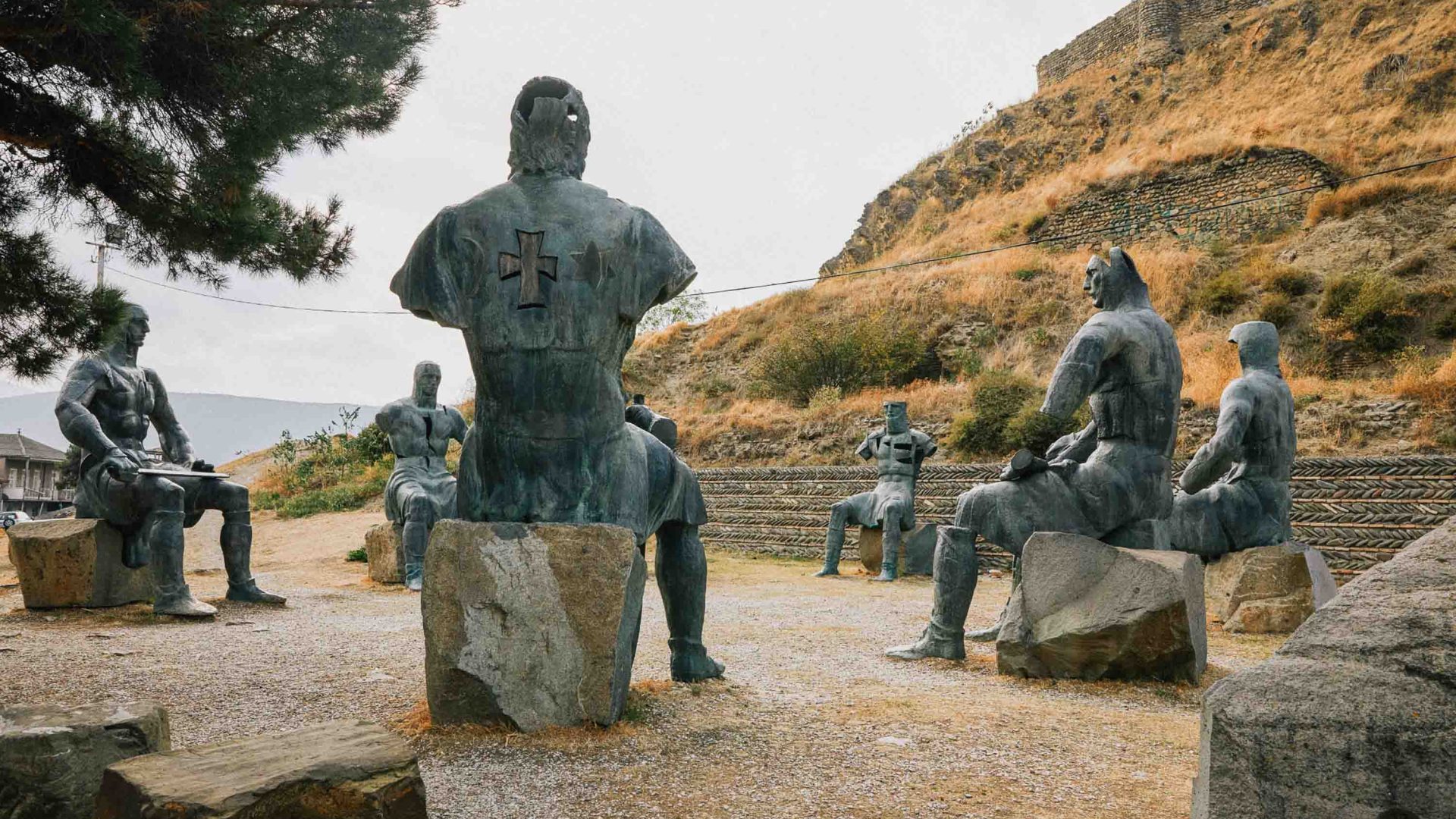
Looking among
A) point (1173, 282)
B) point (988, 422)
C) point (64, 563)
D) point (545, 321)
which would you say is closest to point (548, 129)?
point (545, 321)

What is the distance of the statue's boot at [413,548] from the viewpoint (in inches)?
366

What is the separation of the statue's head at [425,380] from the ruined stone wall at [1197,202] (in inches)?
915

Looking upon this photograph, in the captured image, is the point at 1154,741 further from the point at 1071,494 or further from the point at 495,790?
the point at 495,790

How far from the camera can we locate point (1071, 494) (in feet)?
16.0

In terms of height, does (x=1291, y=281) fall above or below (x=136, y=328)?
above

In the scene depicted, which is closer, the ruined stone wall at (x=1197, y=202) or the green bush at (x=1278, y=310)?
the green bush at (x=1278, y=310)

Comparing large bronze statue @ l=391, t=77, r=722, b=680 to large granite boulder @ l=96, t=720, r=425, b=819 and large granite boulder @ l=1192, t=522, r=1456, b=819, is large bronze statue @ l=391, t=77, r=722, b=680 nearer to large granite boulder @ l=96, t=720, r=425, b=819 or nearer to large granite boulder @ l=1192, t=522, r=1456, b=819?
large granite boulder @ l=96, t=720, r=425, b=819

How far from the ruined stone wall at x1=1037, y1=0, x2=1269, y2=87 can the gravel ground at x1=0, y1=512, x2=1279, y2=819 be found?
4185 centimetres

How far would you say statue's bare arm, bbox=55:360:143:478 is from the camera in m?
6.79

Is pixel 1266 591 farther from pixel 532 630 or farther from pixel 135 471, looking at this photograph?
pixel 135 471

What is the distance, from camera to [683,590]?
4.02 metres

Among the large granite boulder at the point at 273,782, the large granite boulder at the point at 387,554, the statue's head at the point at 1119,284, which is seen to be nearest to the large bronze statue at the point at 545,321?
the large granite boulder at the point at 273,782

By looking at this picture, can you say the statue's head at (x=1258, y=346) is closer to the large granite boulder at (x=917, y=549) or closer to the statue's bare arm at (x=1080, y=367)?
the statue's bare arm at (x=1080, y=367)

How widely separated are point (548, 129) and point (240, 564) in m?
5.74
